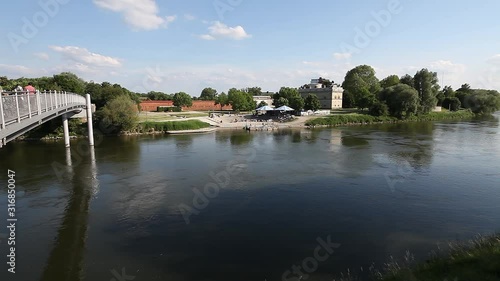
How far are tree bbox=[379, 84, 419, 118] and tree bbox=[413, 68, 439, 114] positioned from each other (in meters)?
5.53

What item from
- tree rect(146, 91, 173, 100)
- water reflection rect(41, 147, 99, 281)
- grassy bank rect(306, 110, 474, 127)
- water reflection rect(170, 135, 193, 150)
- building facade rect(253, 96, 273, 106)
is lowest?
water reflection rect(41, 147, 99, 281)

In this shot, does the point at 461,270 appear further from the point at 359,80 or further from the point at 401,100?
the point at 359,80

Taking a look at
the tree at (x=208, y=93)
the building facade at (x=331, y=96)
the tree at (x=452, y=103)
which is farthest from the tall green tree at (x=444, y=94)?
the tree at (x=208, y=93)

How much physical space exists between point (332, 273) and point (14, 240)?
12.1 m

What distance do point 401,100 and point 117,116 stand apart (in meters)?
55.8

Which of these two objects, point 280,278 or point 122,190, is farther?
point 122,190

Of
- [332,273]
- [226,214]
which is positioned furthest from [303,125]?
[332,273]

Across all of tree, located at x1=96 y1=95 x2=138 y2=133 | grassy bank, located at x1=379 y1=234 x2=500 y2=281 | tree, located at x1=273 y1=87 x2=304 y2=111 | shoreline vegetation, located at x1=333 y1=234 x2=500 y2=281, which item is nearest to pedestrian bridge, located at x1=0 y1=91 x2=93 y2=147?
shoreline vegetation, located at x1=333 y1=234 x2=500 y2=281

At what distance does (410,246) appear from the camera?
1176 cm

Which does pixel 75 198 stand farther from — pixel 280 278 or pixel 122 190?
pixel 280 278

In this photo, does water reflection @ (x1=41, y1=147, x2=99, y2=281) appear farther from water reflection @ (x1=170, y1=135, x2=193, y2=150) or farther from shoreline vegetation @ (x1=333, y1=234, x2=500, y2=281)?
water reflection @ (x1=170, y1=135, x2=193, y2=150)

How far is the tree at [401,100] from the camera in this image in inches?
2655

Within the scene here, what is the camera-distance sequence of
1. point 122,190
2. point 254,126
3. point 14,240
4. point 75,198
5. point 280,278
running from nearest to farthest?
point 280,278, point 14,240, point 75,198, point 122,190, point 254,126

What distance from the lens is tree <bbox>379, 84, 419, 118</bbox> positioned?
67.4 meters
